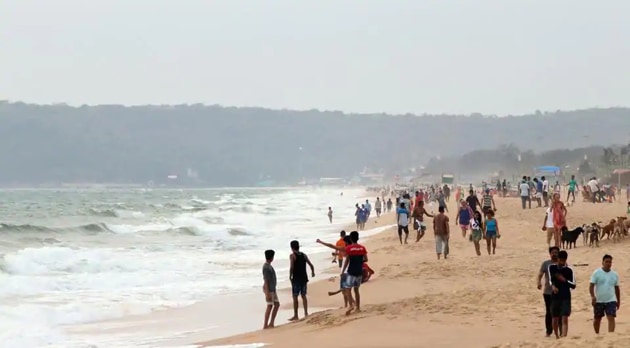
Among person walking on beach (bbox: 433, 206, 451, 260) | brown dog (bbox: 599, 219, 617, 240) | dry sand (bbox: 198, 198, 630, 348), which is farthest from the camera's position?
brown dog (bbox: 599, 219, 617, 240)

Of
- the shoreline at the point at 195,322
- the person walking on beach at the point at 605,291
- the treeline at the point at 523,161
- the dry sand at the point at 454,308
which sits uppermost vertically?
the treeline at the point at 523,161

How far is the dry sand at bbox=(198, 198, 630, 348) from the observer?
941 centimetres

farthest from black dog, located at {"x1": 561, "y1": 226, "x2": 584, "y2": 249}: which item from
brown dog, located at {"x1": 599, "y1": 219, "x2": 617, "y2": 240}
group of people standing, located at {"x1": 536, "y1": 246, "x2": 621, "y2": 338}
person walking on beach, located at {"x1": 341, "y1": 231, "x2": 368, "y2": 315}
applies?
group of people standing, located at {"x1": 536, "y1": 246, "x2": 621, "y2": 338}

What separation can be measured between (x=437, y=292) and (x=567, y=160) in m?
130

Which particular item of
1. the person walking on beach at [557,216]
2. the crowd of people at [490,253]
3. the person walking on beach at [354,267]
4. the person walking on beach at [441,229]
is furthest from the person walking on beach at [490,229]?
the person walking on beach at [354,267]

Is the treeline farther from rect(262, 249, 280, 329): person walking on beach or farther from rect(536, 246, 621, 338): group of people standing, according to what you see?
rect(536, 246, 621, 338): group of people standing

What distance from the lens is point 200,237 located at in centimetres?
3569

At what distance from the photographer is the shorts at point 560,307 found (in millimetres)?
8617

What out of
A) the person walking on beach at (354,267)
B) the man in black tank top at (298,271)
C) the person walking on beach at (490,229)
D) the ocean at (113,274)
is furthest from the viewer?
the person walking on beach at (490,229)

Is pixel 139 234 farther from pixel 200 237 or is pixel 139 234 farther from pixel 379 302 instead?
pixel 379 302

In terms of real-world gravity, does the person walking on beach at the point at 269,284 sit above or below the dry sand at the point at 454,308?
above

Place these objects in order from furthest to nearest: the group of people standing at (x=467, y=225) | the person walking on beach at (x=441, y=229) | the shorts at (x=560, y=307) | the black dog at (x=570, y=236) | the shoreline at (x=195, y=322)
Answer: the black dog at (x=570, y=236) → the group of people standing at (x=467, y=225) → the person walking on beach at (x=441, y=229) → the shoreline at (x=195, y=322) → the shorts at (x=560, y=307)

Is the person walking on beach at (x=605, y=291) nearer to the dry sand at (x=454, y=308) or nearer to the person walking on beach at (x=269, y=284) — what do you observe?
the dry sand at (x=454, y=308)

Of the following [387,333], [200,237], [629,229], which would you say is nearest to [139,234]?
[200,237]
